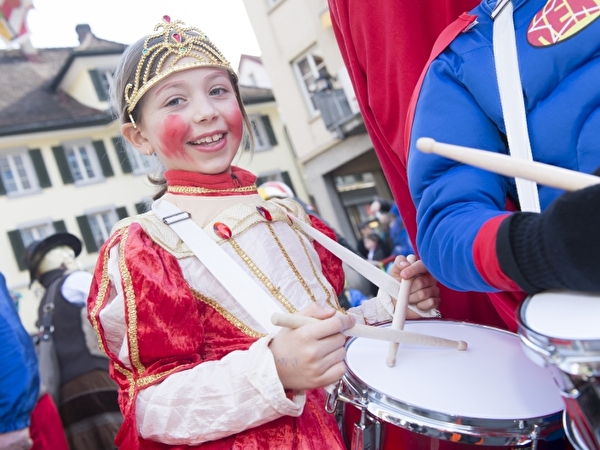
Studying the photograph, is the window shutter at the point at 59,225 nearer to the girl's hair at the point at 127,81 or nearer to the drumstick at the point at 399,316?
the girl's hair at the point at 127,81

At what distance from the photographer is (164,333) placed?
130cm

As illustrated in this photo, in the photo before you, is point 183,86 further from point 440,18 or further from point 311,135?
point 311,135

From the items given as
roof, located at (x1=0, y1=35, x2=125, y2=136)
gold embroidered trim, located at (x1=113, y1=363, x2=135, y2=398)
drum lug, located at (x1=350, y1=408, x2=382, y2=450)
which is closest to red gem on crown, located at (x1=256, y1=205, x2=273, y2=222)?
gold embroidered trim, located at (x1=113, y1=363, x2=135, y2=398)

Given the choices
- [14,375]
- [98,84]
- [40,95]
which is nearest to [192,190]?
[14,375]

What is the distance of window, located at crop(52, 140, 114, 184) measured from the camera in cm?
1789

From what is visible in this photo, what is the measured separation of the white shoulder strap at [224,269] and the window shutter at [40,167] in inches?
684

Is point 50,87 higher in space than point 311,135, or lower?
higher

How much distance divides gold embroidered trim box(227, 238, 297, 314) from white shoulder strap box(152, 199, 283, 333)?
8 centimetres

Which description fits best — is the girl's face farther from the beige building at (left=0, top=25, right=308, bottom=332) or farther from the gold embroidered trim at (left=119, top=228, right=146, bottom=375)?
the beige building at (left=0, top=25, right=308, bottom=332)

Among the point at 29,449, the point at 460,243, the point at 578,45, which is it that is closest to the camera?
the point at 460,243

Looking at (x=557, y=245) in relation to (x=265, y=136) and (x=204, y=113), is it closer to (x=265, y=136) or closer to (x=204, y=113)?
(x=204, y=113)

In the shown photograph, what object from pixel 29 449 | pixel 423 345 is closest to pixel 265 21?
pixel 29 449

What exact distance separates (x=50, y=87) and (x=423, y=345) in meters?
20.9

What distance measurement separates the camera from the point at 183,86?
1.57 meters
